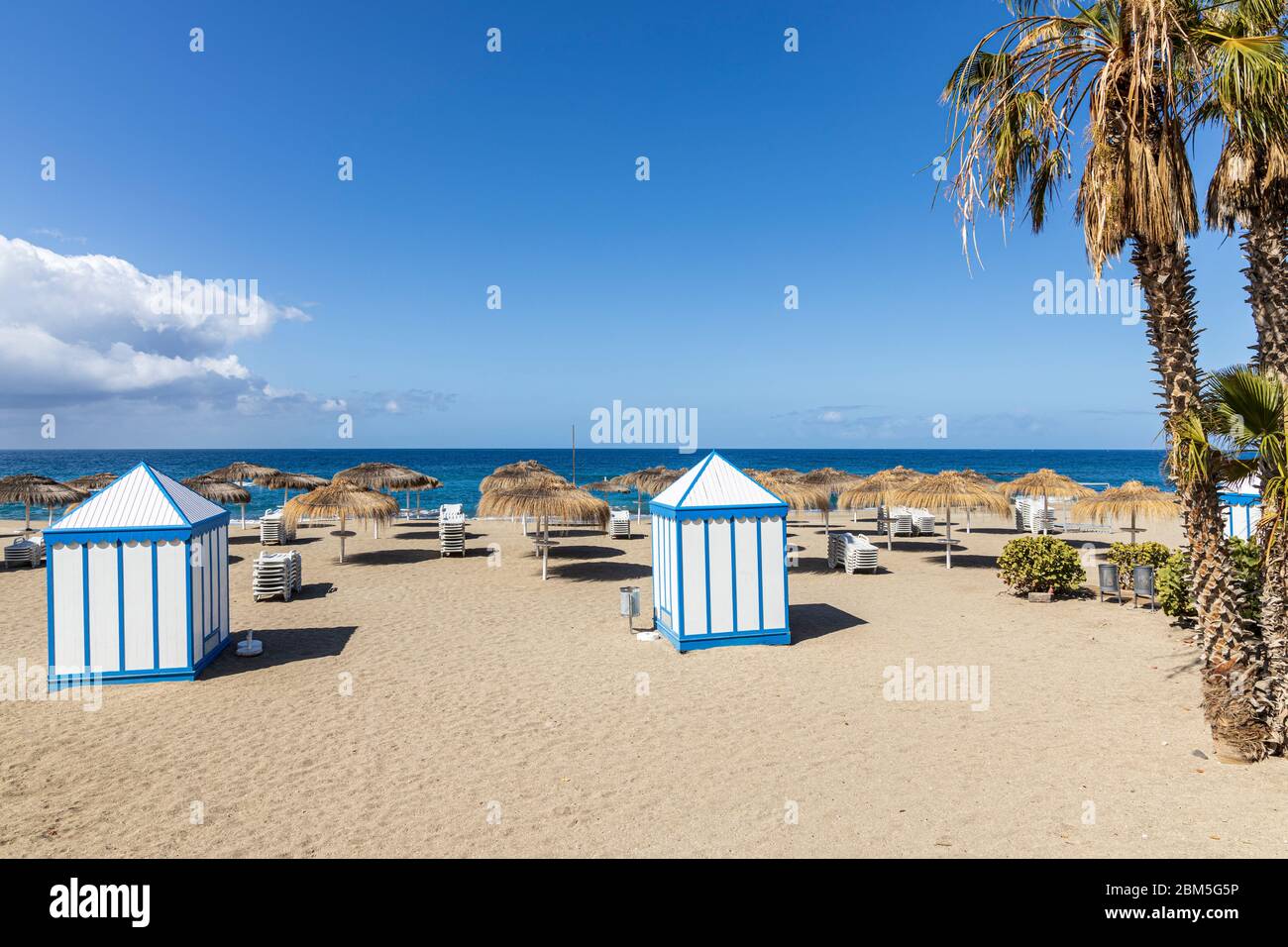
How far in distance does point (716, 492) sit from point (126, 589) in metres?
7.59

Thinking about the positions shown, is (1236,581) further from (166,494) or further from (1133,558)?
(166,494)

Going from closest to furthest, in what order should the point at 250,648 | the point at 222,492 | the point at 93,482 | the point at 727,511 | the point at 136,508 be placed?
1. the point at 136,508
2. the point at 250,648
3. the point at 727,511
4. the point at 222,492
5. the point at 93,482

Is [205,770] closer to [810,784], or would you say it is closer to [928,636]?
[810,784]

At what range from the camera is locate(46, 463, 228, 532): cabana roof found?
8539 mm

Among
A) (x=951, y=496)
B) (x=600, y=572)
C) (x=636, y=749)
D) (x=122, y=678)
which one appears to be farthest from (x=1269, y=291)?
(x=600, y=572)

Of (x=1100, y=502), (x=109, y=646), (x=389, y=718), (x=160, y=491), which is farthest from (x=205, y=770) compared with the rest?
(x=1100, y=502)

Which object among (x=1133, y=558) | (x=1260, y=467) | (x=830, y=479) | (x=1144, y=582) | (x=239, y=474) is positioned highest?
(x=239, y=474)

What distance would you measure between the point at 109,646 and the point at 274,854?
18.0ft

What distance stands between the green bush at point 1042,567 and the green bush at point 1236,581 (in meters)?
1.29

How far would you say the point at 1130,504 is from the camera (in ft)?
51.7

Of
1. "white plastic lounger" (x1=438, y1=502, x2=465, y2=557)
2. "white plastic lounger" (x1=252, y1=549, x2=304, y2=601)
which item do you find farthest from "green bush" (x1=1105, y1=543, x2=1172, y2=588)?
"white plastic lounger" (x1=252, y1=549, x2=304, y2=601)

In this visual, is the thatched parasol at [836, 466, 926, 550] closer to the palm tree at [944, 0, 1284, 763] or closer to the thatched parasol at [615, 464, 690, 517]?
the thatched parasol at [615, 464, 690, 517]

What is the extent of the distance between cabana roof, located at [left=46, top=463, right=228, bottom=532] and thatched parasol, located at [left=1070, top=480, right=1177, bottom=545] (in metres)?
17.7

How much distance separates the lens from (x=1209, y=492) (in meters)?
6.00
